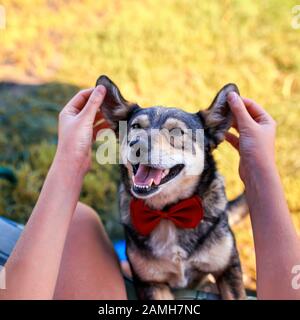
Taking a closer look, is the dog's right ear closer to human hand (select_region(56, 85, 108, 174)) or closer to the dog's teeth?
human hand (select_region(56, 85, 108, 174))

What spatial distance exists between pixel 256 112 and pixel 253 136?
149mm

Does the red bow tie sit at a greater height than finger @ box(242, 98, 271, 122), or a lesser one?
lesser

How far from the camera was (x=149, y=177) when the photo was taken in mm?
1840

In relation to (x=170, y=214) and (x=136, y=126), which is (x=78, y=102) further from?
(x=170, y=214)

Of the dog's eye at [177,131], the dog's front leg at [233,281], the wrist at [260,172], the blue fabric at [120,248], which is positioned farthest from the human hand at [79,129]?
the blue fabric at [120,248]

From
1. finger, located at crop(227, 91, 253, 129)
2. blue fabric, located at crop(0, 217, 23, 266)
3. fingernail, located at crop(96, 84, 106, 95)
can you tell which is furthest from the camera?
blue fabric, located at crop(0, 217, 23, 266)

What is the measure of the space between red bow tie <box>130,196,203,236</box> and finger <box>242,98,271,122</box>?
450mm

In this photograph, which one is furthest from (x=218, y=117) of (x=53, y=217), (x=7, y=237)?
(x=7, y=237)

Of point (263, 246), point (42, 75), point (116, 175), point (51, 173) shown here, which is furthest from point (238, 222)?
point (42, 75)

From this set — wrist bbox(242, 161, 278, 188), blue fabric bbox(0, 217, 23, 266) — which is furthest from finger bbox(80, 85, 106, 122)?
blue fabric bbox(0, 217, 23, 266)

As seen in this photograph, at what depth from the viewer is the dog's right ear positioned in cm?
187

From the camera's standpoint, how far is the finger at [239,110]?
1631 millimetres
